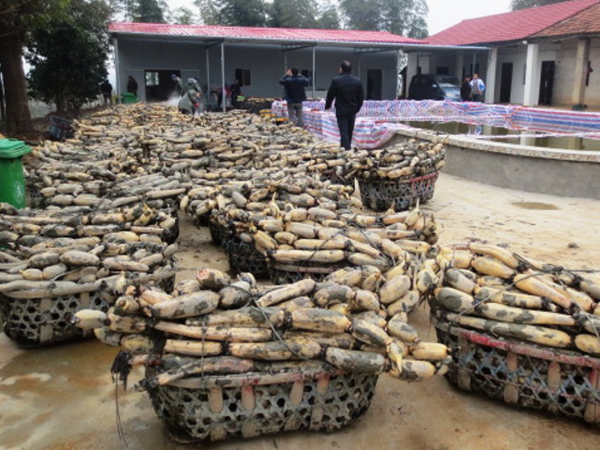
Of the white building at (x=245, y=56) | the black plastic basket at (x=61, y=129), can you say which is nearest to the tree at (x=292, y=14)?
the white building at (x=245, y=56)

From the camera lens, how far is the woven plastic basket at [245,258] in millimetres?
4973

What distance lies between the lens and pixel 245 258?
5035 millimetres

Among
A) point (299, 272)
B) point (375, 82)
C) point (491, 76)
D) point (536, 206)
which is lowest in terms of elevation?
point (536, 206)

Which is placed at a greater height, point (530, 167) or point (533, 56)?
point (533, 56)

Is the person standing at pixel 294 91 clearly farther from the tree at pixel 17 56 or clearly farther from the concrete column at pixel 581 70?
the concrete column at pixel 581 70

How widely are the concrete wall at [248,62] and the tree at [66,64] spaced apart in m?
1.33

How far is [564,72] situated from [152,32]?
59.4ft

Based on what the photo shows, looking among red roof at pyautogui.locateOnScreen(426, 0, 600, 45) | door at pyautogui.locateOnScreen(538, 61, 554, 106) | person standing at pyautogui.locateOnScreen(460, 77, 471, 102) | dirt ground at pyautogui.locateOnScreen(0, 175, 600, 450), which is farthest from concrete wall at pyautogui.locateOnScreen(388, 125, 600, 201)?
door at pyautogui.locateOnScreen(538, 61, 554, 106)

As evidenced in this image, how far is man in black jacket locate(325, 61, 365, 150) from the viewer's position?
10.0 meters

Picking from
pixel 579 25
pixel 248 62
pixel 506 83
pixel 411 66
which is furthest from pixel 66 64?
pixel 506 83

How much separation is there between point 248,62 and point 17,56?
13.0 m

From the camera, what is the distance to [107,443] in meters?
2.86

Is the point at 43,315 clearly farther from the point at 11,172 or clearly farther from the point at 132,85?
the point at 132,85

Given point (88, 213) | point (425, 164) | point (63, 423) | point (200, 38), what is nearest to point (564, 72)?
point (200, 38)
